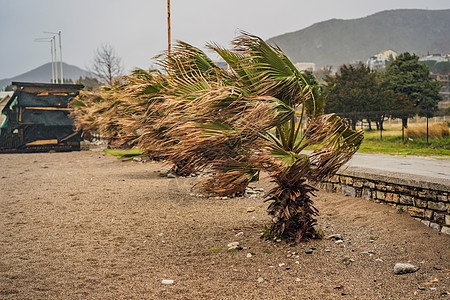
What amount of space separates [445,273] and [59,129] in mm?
25383

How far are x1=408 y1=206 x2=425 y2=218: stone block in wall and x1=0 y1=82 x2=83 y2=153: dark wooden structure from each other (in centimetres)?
2322

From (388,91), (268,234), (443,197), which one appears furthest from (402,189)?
(388,91)

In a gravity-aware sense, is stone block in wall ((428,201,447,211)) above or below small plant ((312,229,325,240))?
above

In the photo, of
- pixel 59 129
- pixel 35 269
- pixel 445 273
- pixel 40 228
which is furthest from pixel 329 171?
pixel 59 129

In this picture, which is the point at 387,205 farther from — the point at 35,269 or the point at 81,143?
the point at 81,143

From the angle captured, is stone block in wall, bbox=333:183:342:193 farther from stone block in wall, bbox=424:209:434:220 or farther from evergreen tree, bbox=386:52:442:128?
evergreen tree, bbox=386:52:442:128

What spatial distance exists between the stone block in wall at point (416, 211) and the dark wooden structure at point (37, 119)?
2322 cm

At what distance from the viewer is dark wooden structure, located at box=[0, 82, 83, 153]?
2517 centimetres

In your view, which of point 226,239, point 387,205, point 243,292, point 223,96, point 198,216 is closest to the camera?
point 243,292

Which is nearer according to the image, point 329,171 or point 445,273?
point 445,273

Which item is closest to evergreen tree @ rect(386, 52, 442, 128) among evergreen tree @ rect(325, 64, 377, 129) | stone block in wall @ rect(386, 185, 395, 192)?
evergreen tree @ rect(325, 64, 377, 129)

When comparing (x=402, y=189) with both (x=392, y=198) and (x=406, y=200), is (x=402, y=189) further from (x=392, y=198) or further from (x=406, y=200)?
(x=392, y=198)

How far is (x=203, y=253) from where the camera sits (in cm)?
558

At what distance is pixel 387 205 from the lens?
22.6 ft
